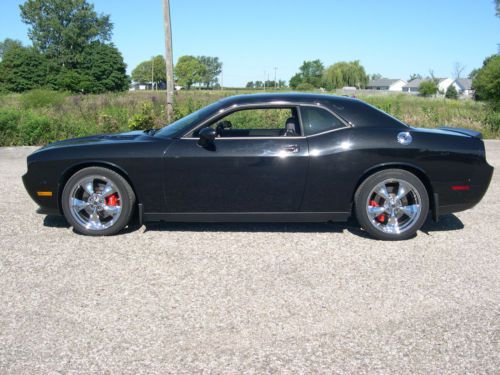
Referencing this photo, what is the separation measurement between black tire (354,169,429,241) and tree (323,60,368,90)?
11396 centimetres

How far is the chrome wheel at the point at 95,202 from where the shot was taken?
4.89m

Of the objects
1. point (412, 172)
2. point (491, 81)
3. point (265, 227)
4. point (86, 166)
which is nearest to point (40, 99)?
point (86, 166)

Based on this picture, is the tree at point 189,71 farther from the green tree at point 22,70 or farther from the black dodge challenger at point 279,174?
the black dodge challenger at point 279,174

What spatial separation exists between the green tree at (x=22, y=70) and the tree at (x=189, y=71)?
80.4 meters

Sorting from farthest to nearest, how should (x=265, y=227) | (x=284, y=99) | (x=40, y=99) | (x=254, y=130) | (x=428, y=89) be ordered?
(x=428, y=89)
(x=40, y=99)
(x=254, y=130)
(x=265, y=227)
(x=284, y=99)

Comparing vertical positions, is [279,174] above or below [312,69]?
below

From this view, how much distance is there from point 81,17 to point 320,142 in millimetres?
90182

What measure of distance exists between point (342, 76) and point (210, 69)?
66850 mm

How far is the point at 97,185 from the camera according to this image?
4949mm

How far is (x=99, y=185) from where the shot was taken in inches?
195

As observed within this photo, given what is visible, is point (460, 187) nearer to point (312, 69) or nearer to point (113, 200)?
point (113, 200)

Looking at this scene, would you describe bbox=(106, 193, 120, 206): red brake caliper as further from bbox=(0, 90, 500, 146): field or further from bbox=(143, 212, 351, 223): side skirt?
bbox=(0, 90, 500, 146): field

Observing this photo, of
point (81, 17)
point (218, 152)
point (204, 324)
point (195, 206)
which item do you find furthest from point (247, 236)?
point (81, 17)

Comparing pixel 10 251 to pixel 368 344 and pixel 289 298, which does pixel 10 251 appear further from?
pixel 368 344
